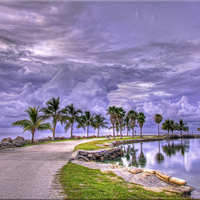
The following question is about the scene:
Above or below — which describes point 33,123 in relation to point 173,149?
above

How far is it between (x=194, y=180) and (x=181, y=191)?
6.72 m

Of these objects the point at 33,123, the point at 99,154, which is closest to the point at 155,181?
the point at 99,154

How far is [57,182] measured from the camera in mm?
8234

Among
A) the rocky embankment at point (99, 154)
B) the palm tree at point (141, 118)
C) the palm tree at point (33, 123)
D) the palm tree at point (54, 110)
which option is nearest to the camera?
the rocky embankment at point (99, 154)

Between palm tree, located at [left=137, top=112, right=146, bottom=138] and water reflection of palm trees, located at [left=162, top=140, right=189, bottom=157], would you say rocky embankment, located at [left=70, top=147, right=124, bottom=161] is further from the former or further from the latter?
palm tree, located at [left=137, top=112, right=146, bottom=138]

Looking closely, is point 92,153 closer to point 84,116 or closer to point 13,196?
point 13,196

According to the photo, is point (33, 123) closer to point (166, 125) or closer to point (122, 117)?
point (122, 117)

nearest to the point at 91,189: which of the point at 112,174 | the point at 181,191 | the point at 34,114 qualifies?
the point at 112,174

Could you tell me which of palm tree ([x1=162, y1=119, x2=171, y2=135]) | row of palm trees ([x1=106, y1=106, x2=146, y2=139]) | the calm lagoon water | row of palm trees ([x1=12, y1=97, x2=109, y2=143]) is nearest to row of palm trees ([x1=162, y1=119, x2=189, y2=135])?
palm tree ([x1=162, y1=119, x2=171, y2=135])

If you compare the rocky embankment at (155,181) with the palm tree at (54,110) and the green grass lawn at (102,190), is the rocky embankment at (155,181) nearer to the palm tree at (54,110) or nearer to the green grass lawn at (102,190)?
the green grass lawn at (102,190)

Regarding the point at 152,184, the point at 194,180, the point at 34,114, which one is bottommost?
the point at 194,180

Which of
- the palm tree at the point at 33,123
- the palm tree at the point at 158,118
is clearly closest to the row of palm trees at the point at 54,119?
the palm tree at the point at 33,123

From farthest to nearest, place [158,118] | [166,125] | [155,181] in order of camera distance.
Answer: [166,125]
[158,118]
[155,181]

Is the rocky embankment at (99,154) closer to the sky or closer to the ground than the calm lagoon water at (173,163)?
closer to the sky
